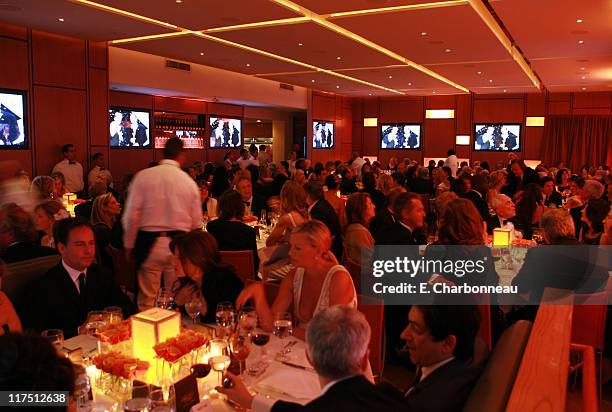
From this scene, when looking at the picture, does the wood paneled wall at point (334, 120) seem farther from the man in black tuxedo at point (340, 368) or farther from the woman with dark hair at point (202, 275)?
the man in black tuxedo at point (340, 368)

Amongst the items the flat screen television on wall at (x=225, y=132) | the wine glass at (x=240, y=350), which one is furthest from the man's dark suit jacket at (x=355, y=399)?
the flat screen television on wall at (x=225, y=132)

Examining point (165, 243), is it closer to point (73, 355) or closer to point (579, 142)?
point (73, 355)

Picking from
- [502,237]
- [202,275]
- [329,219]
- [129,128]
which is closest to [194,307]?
[202,275]

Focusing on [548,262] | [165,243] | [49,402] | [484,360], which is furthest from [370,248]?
[49,402]

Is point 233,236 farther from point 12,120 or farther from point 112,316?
point 12,120

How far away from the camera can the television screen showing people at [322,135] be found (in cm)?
1702

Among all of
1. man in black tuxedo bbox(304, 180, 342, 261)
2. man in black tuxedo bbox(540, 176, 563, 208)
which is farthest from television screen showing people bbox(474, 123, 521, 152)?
man in black tuxedo bbox(304, 180, 342, 261)

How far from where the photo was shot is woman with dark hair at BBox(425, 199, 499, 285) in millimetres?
3625

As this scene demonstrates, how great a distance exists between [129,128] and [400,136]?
34.2 feet

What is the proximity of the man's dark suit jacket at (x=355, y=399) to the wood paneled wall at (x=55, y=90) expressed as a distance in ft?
27.2

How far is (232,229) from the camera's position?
4535 mm

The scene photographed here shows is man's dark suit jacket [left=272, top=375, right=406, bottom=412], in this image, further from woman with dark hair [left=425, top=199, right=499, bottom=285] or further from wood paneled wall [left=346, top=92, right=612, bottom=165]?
wood paneled wall [left=346, top=92, right=612, bottom=165]

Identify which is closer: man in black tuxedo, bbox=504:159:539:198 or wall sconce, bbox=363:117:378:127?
man in black tuxedo, bbox=504:159:539:198

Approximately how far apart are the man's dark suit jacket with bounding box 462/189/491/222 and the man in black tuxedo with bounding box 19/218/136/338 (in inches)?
177
